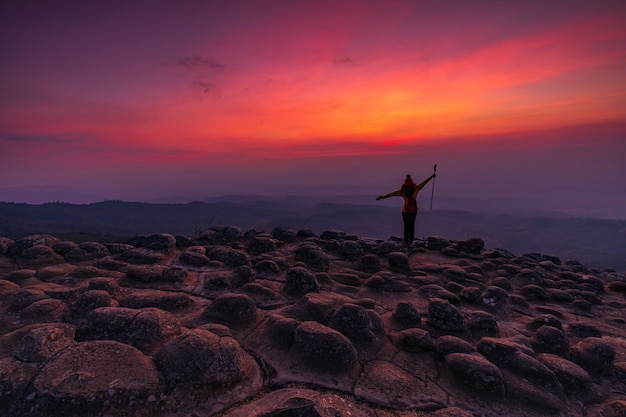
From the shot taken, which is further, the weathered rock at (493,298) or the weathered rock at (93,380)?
the weathered rock at (493,298)

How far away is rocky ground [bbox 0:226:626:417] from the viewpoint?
463 cm

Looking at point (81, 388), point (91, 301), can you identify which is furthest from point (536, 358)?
point (91, 301)

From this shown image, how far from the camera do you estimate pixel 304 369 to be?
5680 millimetres

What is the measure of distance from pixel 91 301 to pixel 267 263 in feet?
17.3

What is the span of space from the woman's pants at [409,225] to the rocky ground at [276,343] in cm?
521

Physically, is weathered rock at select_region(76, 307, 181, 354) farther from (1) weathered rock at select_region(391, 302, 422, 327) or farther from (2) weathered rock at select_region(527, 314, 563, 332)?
(2) weathered rock at select_region(527, 314, 563, 332)

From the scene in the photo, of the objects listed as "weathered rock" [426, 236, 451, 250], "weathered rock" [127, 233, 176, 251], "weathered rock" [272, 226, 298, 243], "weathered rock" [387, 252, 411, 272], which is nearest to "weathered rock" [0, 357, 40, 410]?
"weathered rock" [127, 233, 176, 251]

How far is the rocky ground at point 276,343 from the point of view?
4629mm

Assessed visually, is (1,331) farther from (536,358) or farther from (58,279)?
(536,358)

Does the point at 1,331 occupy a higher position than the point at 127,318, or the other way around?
the point at 127,318

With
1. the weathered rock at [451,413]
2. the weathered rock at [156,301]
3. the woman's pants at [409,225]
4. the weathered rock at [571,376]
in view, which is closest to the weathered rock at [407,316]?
the weathered rock at [571,376]

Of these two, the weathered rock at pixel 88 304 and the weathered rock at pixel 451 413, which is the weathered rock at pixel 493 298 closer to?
the weathered rock at pixel 451 413

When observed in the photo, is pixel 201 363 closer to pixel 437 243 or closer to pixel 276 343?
pixel 276 343

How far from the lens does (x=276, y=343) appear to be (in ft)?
21.0
